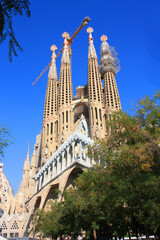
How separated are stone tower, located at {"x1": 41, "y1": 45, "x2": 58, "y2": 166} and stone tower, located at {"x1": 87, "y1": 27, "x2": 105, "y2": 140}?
257 inches

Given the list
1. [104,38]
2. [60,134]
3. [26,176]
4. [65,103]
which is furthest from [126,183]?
[104,38]

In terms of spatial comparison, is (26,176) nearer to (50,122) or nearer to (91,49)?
(50,122)

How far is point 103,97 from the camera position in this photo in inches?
1606

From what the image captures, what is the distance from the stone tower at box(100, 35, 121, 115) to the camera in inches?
1516

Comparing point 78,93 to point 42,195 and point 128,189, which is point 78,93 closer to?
point 42,195

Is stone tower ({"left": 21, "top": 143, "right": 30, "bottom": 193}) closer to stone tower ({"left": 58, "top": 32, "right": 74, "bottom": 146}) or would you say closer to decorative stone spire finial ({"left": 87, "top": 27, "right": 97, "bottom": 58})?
stone tower ({"left": 58, "top": 32, "right": 74, "bottom": 146})

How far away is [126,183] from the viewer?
9.02m

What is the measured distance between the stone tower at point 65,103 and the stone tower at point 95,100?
3.60 metres

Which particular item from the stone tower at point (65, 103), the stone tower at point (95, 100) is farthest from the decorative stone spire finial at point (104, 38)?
the stone tower at point (65, 103)

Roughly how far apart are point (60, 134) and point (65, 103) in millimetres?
6195

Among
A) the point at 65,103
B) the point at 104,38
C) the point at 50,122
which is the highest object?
the point at 104,38

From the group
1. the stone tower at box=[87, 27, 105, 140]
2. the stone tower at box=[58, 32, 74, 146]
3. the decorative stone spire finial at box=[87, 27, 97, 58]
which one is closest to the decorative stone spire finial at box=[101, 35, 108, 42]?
the decorative stone spire finial at box=[87, 27, 97, 58]

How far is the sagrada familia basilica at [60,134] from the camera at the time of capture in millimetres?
25875

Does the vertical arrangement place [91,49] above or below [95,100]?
above
